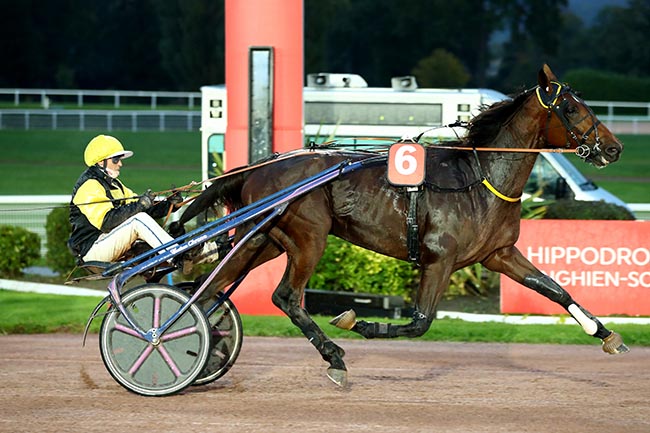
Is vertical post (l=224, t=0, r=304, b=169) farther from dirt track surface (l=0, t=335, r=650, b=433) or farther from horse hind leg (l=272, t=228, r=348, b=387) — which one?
horse hind leg (l=272, t=228, r=348, b=387)

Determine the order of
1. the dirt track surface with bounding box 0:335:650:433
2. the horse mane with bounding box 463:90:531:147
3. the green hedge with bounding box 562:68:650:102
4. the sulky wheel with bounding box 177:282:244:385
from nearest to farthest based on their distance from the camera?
1. the dirt track surface with bounding box 0:335:650:433
2. the horse mane with bounding box 463:90:531:147
3. the sulky wheel with bounding box 177:282:244:385
4. the green hedge with bounding box 562:68:650:102

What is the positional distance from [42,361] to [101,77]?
5500 centimetres

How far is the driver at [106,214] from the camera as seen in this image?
755cm

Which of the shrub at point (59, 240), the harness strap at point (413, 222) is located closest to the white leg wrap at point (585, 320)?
the harness strap at point (413, 222)

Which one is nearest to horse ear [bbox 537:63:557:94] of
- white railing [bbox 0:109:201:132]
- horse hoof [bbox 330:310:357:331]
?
horse hoof [bbox 330:310:357:331]

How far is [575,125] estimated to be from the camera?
24.3ft

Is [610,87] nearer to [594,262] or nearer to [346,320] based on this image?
[594,262]

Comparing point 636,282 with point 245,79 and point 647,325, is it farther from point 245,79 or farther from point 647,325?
point 245,79

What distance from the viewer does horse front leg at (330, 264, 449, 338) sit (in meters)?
7.34

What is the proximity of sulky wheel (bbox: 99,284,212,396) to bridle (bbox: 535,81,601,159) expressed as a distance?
2.41 metres

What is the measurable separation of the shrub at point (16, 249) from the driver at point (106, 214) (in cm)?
574

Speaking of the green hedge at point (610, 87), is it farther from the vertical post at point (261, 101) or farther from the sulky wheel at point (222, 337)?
the sulky wheel at point (222, 337)

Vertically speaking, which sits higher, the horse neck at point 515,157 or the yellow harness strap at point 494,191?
the horse neck at point 515,157

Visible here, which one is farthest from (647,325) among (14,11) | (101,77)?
(101,77)
